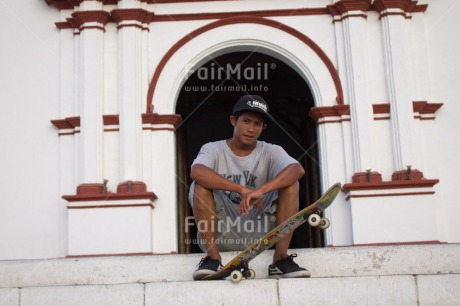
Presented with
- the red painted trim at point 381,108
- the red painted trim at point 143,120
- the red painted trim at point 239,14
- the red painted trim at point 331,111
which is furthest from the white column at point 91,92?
the red painted trim at point 381,108

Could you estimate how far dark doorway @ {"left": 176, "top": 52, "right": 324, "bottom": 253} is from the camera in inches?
457

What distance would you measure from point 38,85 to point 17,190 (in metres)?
1.56

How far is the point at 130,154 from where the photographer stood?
31.9 feet

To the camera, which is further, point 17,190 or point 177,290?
point 17,190

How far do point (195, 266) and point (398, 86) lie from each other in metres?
5.73

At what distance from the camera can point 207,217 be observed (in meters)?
4.80

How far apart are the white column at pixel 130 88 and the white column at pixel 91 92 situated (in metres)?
0.29

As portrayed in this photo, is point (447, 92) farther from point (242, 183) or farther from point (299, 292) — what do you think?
point (299, 292)

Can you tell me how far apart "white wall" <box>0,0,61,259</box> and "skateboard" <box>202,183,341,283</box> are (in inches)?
227

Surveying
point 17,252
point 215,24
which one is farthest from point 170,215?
point 215,24

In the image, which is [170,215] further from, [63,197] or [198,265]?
→ [198,265]

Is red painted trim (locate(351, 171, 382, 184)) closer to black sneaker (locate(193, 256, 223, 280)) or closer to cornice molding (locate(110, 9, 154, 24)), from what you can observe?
cornice molding (locate(110, 9, 154, 24))

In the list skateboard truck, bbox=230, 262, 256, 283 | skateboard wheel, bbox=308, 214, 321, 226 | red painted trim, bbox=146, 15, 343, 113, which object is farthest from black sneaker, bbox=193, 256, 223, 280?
red painted trim, bbox=146, 15, 343, 113

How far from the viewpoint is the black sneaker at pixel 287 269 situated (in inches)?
180
